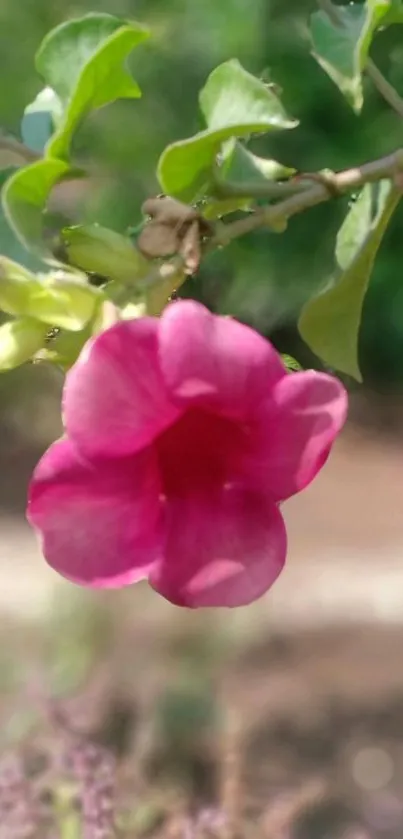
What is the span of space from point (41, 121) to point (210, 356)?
0.16 meters

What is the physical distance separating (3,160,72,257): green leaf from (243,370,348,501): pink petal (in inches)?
3.8

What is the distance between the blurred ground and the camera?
1489 millimetres

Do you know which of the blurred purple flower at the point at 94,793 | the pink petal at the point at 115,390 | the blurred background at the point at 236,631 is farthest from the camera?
the blurred background at the point at 236,631

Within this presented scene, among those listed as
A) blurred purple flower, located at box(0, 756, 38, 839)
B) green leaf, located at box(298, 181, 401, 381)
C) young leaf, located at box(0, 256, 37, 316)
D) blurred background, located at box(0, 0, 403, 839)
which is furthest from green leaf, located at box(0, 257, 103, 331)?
blurred purple flower, located at box(0, 756, 38, 839)

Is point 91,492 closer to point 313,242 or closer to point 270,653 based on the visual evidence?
point 313,242

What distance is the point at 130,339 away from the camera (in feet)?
0.85

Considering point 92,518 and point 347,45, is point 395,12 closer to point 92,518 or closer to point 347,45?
point 347,45

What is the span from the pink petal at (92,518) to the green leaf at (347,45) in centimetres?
16

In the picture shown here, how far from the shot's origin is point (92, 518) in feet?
0.91

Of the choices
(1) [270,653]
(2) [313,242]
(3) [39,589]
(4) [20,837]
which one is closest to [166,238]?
(4) [20,837]

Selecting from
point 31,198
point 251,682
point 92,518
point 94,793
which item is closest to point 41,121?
point 31,198

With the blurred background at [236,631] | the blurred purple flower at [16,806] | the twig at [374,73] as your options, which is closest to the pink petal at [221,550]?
the twig at [374,73]

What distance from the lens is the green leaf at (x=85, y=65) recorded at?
0.99 feet

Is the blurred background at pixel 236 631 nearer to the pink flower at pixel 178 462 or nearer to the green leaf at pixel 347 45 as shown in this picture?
the green leaf at pixel 347 45
